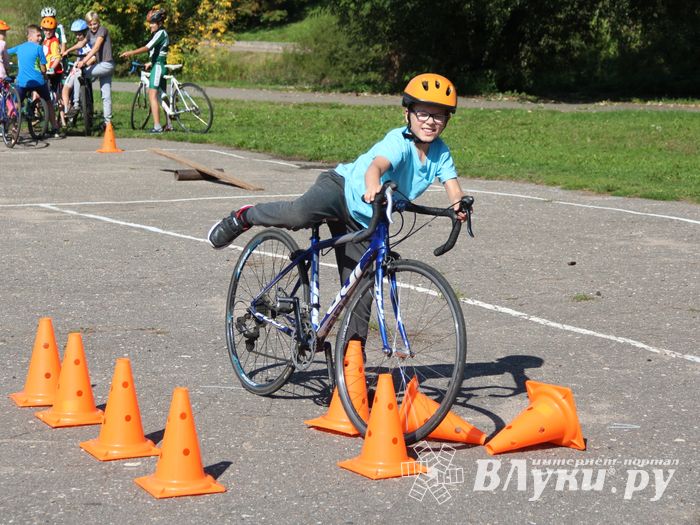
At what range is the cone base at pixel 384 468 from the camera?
5.37 meters

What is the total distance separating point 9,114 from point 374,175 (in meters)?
14.5

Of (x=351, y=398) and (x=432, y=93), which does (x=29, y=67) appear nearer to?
(x=432, y=93)

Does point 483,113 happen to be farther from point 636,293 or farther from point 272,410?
point 272,410

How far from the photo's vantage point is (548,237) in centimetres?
1209

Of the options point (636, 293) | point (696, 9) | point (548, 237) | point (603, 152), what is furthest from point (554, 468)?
point (696, 9)

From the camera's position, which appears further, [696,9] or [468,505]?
[696,9]

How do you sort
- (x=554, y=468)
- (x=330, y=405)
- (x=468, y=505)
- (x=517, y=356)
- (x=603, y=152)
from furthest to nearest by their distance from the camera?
(x=603, y=152)
(x=517, y=356)
(x=330, y=405)
(x=554, y=468)
(x=468, y=505)

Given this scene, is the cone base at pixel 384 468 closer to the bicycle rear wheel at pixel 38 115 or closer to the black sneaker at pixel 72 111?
the bicycle rear wheel at pixel 38 115

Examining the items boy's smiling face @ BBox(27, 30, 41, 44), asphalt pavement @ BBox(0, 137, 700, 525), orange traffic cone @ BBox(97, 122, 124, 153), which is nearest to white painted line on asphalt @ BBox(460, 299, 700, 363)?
asphalt pavement @ BBox(0, 137, 700, 525)

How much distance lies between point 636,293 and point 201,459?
512 centimetres

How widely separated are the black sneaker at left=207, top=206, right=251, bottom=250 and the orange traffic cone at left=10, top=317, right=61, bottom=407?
1100 mm

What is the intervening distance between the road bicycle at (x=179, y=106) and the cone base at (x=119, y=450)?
49.2 feet

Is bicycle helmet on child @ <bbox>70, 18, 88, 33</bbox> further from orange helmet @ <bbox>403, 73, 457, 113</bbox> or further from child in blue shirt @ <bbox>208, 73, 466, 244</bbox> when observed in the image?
orange helmet @ <bbox>403, 73, 457, 113</bbox>

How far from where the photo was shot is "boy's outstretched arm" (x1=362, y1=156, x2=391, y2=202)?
18.7ft
